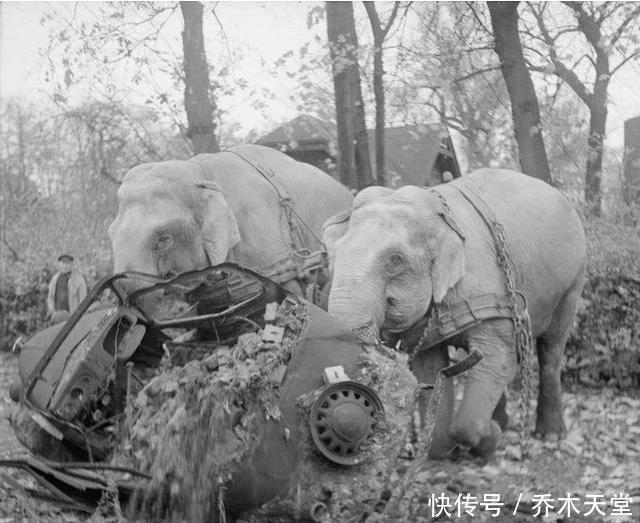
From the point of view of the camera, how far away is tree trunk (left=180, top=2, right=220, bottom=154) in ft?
46.9

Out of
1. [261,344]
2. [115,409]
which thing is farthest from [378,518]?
[115,409]

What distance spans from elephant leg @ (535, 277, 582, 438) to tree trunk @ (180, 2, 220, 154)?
697 centimetres

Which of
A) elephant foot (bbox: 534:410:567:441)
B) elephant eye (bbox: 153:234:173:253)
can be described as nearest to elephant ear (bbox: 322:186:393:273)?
elephant eye (bbox: 153:234:173:253)

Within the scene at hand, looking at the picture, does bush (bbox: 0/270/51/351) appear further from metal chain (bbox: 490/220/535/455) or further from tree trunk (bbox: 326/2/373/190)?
metal chain (bbox: 490/220/535/455)

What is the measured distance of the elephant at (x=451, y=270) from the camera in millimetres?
6578

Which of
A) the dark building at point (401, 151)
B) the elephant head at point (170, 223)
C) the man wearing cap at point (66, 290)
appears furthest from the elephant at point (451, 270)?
the dark building at point (401, 151)

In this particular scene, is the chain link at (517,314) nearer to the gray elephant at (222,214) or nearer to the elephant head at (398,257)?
the elephant head at (398,257)

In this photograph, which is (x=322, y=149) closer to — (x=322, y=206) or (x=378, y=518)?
(x=322, y=206)

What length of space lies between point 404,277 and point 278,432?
236 centimetres

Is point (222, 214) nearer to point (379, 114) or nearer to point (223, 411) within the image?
point (223, 411)

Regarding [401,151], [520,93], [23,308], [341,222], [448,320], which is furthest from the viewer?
[401,151]

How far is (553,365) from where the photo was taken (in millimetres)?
8469

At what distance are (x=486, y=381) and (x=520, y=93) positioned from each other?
6.43 m

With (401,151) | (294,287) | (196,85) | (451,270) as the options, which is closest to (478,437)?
(451,270)
